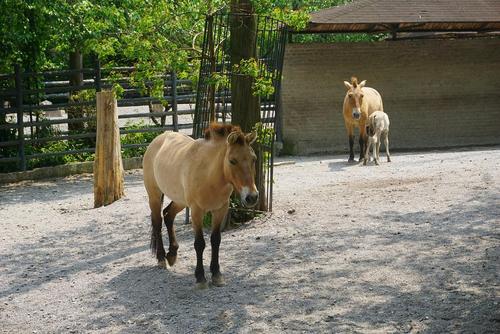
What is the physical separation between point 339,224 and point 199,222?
2.87 metres

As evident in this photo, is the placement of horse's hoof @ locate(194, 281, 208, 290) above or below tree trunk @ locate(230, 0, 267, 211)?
below

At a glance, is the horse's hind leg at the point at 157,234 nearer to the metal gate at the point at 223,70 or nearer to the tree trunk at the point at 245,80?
the metal gate at the point at 223,70

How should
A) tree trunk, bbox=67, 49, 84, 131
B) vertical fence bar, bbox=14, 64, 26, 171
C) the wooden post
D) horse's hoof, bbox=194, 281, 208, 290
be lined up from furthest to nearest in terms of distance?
tree trunk, bbox=67, 49, 84, 131 → vertical fence bar, bbox=14, 64, 26, 171 → the wooden post → horse's hoof, bbox=194, 281, 208, 290

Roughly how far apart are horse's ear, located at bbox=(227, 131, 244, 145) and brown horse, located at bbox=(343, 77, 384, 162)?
9.57 meters

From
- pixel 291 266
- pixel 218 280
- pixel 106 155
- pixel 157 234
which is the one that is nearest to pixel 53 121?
pixel 106 155

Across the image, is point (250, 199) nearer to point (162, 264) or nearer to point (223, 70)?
point (162, 264)

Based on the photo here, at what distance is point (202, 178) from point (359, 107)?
962 cm

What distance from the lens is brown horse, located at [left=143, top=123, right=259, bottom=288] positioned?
24.0 feet

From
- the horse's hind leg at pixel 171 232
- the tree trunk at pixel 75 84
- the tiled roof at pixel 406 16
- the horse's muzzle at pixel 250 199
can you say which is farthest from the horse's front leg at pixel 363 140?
the horse's muzzle at pixel 250 199

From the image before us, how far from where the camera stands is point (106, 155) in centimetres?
1305

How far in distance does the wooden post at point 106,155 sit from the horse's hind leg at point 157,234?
417cm

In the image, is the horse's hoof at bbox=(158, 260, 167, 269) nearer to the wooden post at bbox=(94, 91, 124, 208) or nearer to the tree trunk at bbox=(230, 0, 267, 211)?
the tree trunk at bbox=(230, 0, 267, 211)

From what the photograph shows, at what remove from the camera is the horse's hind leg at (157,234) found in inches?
343

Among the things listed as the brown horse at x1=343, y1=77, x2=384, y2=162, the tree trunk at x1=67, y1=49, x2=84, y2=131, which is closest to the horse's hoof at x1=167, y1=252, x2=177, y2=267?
the brown horse at x1=343, y1=77, x2=384, y2=162
